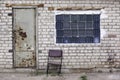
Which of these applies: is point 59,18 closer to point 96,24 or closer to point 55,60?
point 96,24

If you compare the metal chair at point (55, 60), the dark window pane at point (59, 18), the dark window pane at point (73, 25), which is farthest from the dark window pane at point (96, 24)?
the metal chair at point (55, 60)

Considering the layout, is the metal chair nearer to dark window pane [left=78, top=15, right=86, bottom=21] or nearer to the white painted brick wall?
the white painted brick wall

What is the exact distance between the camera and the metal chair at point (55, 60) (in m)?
10.8

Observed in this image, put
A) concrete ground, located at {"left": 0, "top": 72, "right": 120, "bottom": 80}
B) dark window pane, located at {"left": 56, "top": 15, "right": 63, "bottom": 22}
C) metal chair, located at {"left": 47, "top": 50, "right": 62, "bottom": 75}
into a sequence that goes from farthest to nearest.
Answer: dark window pane, located at {"left": 56, "top": 15, "right": 63, "bottom": 22}
metal chair, located at {"left": 47, "top": 50, "right": 62, "bottom": 75}
concrete ground, located at {"left": 0, "top": 72, "right": 120, "bottom": 80}

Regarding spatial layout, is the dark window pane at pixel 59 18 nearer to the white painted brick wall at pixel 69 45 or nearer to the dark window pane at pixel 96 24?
the white painted brick wall at pixel 69 45

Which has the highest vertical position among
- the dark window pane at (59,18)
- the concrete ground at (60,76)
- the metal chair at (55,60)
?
the dark window pane at (59,18)

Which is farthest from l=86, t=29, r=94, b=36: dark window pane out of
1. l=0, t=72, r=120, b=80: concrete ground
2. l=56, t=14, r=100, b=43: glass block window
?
l=0, t=72, r=120, b=80: concrete ground

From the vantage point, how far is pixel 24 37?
36.0 feet

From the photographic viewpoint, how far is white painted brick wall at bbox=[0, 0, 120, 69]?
10898 mm

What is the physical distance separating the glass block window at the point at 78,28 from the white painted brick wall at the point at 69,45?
16 cm

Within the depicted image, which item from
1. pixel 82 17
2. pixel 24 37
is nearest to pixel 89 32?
pixel 82 17

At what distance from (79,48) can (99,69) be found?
884mm

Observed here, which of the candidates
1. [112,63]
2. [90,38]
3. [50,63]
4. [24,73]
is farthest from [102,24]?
[24,73]

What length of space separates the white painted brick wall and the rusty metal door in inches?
6.3
